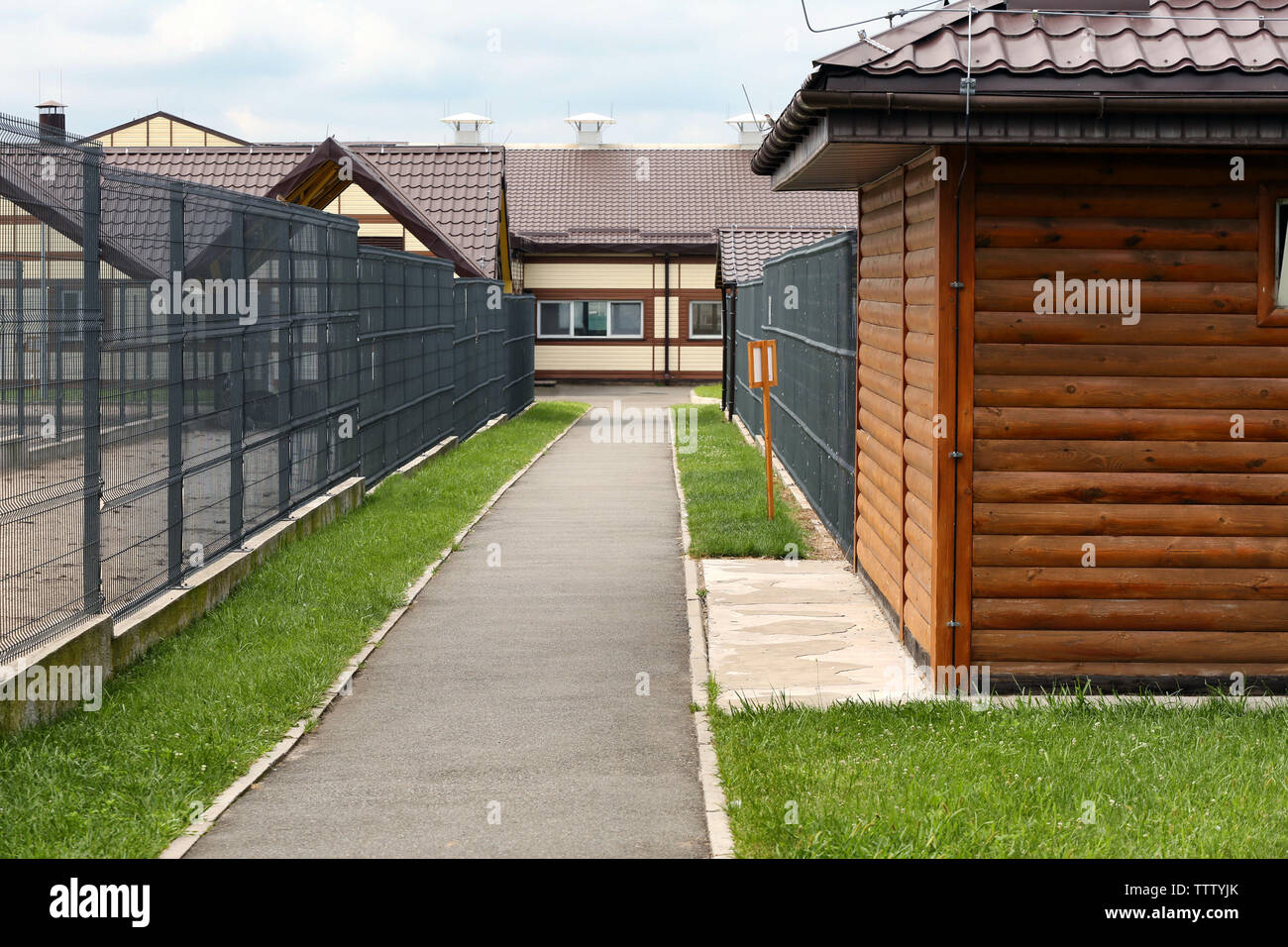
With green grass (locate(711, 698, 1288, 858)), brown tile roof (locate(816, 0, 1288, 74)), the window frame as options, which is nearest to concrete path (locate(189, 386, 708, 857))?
green grass (locate(711, 698, 1288, 858))

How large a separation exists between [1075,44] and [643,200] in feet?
136

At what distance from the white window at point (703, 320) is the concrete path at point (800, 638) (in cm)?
3239

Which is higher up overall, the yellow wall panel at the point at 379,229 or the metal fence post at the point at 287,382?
the yellow wall panel at the point at 379,229

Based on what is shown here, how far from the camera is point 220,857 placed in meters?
5.70

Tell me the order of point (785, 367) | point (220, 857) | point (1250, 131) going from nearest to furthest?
1. point (220, 857)
2. point (1250, 131)
3. point (785, 367)

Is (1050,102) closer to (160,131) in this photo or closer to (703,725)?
(703,725)

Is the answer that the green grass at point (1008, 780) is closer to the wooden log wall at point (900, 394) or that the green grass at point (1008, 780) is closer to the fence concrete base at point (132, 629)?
the wooden log wall at point (900, 394)

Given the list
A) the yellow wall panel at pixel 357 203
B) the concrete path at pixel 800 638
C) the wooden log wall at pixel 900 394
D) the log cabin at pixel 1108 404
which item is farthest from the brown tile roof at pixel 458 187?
the log cabin at pixel 1108 404

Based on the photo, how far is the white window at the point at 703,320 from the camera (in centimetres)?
4441

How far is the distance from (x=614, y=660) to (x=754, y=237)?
20.5 meters

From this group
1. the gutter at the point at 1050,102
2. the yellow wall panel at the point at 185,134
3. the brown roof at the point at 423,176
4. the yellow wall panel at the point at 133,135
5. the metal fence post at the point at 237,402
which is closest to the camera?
the gutter at the point at 1050,102

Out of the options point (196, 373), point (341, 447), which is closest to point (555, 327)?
point (341, 447)

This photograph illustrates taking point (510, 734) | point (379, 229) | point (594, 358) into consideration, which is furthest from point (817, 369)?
point (594, 358)

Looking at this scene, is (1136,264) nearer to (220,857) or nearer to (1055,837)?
(1055,837)
